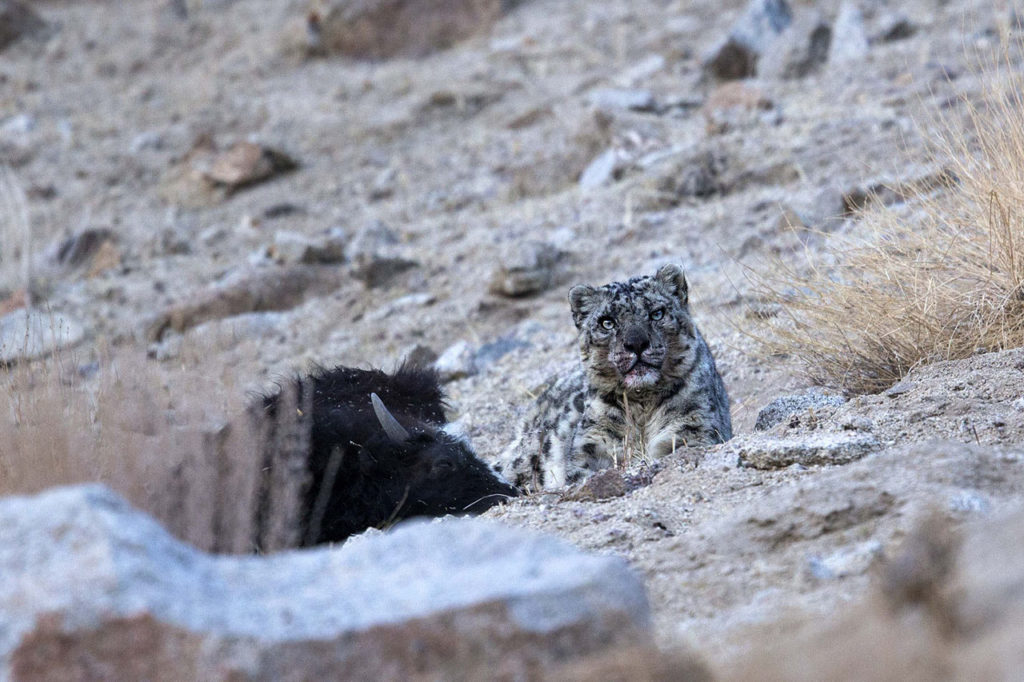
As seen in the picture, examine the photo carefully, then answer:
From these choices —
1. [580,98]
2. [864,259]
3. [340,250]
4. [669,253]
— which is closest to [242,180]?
[340,250]

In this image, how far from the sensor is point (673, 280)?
276 inches

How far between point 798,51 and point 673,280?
957 centimetres

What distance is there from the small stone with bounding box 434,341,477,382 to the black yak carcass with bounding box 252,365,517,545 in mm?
3331

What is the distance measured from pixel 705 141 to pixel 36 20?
16.2 metres

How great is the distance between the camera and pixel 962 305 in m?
6.63

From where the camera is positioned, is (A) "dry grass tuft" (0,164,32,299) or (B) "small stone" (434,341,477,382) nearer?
(B) "small stone" (434,341,477,382)

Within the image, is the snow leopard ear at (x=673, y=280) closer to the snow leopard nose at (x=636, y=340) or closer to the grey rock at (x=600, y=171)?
the snow leopard nose at (x=636, y=340)

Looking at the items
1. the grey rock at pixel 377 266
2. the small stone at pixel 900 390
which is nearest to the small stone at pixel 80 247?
the grey rock at pixel 377 266

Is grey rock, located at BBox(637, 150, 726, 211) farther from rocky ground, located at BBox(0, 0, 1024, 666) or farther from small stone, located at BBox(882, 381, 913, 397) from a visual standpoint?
small stone, located at BBox(882, 381, 913, 397)

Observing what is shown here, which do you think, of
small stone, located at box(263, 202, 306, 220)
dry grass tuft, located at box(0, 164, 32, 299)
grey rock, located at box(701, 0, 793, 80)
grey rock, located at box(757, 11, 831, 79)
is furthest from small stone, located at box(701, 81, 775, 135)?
dry grass tuft, located at box(0, 164, 32, 299)

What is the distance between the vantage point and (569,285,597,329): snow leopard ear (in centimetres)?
698

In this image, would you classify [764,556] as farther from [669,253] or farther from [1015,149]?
[669,253]

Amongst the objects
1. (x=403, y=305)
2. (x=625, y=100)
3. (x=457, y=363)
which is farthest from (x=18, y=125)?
(x=457, y=363)

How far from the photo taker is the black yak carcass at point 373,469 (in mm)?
5781
